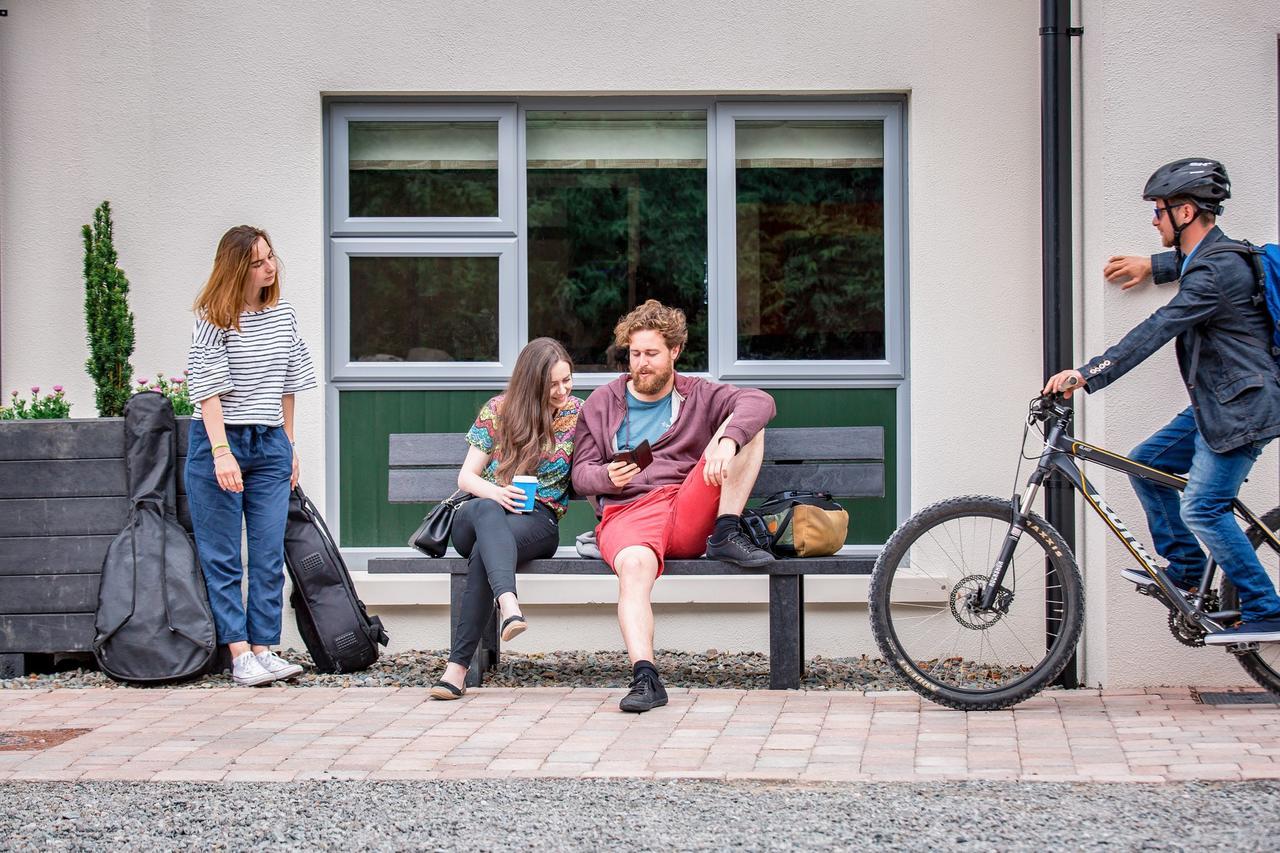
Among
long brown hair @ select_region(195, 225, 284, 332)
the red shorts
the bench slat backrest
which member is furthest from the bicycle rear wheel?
long brown hair @ select_region(195, 225, 284, 332)

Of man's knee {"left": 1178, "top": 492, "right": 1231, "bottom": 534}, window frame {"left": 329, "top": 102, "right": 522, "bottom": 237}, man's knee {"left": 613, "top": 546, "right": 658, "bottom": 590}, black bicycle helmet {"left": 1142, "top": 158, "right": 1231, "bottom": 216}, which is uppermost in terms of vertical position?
window frame {"left": 329, "top": 102, "right": 522, "bottom": 237}

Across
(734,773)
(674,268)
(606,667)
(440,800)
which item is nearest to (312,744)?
(440,800)

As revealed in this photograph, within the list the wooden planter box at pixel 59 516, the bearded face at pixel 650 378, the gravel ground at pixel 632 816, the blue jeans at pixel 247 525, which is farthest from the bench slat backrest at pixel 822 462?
the gravel ground at pixel 632 816

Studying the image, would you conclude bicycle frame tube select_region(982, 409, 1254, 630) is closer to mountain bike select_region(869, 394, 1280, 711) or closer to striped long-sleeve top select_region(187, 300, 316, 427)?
mountain bike select_region(869, 394, 1280, 711)

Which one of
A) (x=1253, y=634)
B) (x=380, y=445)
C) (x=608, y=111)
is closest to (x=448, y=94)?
(x=608, y=111)

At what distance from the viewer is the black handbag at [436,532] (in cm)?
586

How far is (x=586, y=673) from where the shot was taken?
6.50 metres

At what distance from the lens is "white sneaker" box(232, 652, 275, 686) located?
6059 mm

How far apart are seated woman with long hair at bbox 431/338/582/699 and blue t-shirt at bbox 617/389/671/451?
0.21 m

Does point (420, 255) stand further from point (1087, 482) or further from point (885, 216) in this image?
point (1087, 482)

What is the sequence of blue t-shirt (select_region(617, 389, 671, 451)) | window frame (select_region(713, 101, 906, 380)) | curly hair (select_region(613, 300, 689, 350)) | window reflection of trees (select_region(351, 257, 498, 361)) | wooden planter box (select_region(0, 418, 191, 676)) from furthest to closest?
1. window reflection of trees (select_region(351, 257, 498, 361))
2. window frame (select_region(713, 101, 906, 380))
3. wooden planter box (select_region(0, 418, 191, 676))
4. blue t-shirt (select_region(617, 389, 671, 451))
5. curly hair (select_region(613, 300, 689, 350))

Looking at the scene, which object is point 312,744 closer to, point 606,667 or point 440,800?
point 440,800

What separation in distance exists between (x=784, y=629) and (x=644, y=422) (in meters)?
1.00

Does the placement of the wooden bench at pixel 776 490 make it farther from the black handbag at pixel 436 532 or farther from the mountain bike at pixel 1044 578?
the mountain bike at pixel 1044 578
